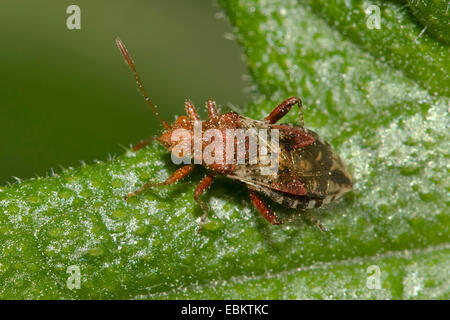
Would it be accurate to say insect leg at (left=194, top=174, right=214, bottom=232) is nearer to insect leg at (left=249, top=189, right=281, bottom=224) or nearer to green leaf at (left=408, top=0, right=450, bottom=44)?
insect leg at (left=249, top=189, right=281, bottom=224)

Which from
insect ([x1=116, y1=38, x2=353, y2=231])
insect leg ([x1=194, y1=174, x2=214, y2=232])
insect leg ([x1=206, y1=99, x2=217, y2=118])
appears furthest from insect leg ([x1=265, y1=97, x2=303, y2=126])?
insect leg ([x1=194, y1=174, x2=214, y2=232])

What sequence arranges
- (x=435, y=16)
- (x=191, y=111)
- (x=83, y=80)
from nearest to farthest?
(x=435, y=16), (x=191, y=111), (x=83, y=80)

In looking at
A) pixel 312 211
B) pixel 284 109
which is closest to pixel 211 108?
pixel 284 109

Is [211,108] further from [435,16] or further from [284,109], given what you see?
[435,16]

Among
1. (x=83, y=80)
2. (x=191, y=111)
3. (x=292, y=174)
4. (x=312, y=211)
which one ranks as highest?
(x=83, y=80)

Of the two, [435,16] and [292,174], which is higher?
[435,16]

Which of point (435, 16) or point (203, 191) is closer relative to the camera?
point (435, 16)
